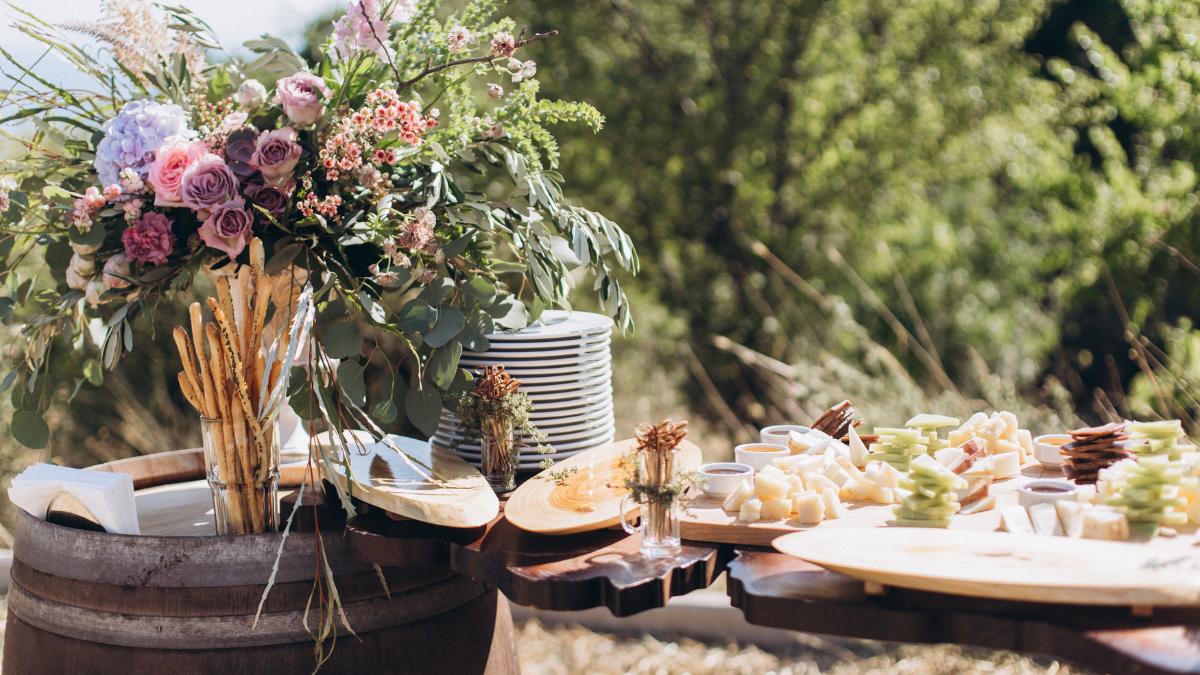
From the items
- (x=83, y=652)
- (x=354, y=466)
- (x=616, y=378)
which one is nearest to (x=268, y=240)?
(x=354, y=466)

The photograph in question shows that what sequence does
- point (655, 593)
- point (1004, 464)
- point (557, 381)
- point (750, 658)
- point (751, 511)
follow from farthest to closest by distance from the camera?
point (750, 658), point (557, 381), point (1004, 464), point (751, 511), point (655, 593)

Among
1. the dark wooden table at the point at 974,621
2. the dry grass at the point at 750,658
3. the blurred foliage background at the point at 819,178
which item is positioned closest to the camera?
the dark wooden table at the point at 974,621

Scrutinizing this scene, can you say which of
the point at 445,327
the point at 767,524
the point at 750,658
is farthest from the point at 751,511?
the point at 750,658

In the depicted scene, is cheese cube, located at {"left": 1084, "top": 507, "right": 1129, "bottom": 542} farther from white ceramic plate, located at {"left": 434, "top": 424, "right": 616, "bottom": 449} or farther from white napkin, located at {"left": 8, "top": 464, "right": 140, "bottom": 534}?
white napkin, located at {"left": 8, "top": 464, "right": 140, "bottom": 534}

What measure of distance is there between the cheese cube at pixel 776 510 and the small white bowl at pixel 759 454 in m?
0.27

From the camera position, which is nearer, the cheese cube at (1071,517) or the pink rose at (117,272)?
the cheese cube at (1071,517)

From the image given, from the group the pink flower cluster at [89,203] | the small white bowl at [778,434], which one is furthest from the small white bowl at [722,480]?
the pink flower cluster at [89,203]

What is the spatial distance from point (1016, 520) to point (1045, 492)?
0.37ft

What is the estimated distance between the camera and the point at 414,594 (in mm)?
2035

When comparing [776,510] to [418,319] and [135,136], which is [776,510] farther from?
[135,136]

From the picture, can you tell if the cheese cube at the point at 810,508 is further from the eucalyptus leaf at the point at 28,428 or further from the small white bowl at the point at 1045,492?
the eucalyptus leaf at the point at 28,428

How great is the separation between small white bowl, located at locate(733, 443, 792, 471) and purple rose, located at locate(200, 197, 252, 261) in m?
1.04

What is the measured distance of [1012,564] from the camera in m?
1.54

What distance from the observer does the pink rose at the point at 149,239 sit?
1977mm
